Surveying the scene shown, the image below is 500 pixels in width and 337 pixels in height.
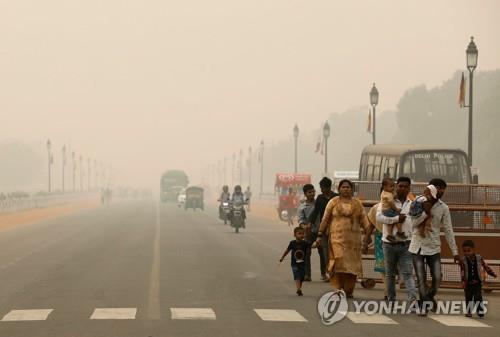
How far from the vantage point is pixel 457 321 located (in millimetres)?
16781

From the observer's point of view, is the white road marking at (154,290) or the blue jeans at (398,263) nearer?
the white road marking at (154,290)

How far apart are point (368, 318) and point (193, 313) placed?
2.50 metres

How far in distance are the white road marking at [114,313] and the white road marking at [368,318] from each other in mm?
3086

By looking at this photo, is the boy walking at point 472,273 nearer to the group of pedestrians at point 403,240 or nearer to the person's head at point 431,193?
the group of pedestrians at point 403,240

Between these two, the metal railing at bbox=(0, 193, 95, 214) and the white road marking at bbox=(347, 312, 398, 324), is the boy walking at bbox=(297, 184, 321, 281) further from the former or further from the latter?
the metal railing at bbox=(0, 193, 95, 214)

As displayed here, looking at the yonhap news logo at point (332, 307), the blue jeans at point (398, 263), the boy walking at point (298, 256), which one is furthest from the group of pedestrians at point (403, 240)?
the boy walking at point (298, 256)

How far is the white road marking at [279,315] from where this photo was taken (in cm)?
1666

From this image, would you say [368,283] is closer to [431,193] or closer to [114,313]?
[431,193]

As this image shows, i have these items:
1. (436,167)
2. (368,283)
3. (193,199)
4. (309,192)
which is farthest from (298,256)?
(193,199)

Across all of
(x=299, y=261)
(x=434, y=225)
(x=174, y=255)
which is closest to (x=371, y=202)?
(x=299, y=261)

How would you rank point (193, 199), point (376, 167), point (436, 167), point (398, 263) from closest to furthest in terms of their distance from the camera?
point (398, 263) → point (436, 167) → point (376, 167) → point (193, 199)

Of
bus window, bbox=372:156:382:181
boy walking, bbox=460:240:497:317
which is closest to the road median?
bus window, bbox=372:156:382:181

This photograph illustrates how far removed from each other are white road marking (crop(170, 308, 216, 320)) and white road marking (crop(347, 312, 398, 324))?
196 centimetres

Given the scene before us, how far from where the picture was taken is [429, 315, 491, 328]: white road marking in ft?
53.7
